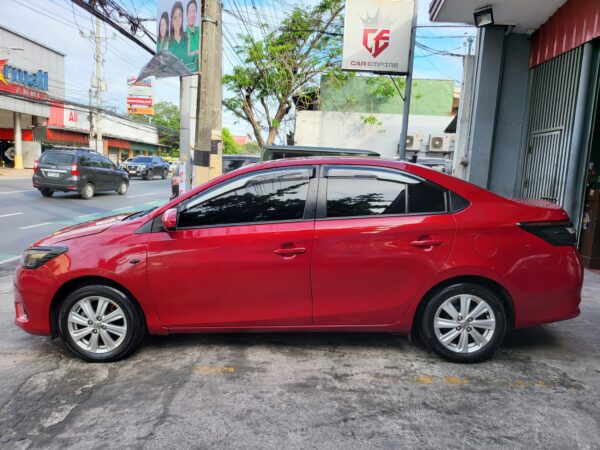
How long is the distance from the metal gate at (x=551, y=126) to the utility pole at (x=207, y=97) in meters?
5.73

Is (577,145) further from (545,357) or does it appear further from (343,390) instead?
(343,390)

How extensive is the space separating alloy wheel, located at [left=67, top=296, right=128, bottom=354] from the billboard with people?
17.0 feet

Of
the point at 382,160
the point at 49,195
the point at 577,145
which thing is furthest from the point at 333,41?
the point at 382,160

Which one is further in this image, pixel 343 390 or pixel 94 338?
pixel 94 338

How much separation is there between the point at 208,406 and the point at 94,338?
1211 mm

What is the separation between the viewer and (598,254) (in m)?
6.92

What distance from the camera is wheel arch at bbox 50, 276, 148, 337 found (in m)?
3.57

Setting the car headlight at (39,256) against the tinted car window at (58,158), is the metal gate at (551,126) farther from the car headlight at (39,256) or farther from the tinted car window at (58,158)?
the tinted car window at (58,158)

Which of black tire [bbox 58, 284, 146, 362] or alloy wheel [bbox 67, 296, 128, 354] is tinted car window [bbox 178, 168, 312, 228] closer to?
black tire [bbox 58, 284, 146, 362]

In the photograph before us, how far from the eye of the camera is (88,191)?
16.7 m

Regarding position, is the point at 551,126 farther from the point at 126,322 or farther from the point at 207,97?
the point at 126,322

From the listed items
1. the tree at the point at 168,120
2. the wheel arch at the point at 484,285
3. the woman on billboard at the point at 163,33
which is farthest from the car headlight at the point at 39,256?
the tree at the point at 168,120

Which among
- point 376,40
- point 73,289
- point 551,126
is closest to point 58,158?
point 376,40

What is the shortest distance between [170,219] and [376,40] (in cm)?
852
